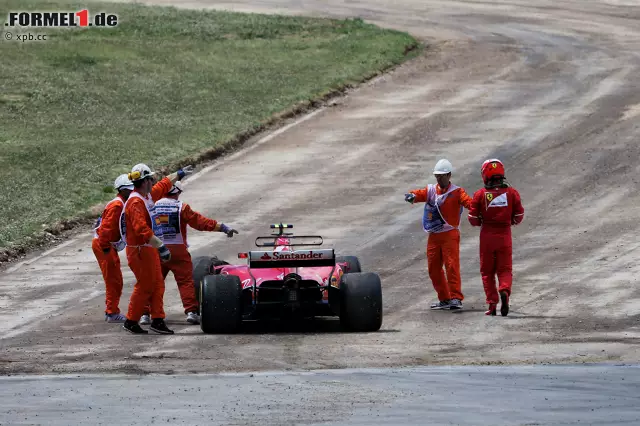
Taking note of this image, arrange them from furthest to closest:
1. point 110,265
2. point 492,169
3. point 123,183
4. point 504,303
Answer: point 110,265, point 492,169, point 123,183, point 504,303

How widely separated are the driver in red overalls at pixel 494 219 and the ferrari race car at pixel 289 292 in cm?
199

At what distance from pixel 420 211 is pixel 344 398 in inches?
537

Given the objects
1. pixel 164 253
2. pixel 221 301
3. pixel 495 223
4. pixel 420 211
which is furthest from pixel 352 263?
pixel 420 211

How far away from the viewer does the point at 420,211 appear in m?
25.7

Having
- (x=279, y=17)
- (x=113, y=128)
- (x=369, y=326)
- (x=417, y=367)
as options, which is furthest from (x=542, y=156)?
(x=279, y=17)

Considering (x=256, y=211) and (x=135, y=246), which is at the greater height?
(x=135, y=246)

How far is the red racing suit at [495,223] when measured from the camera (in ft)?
57.7

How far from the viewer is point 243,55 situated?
137 feet

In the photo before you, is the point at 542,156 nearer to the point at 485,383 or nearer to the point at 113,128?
the point at 113,128

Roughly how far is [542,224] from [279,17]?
25.0m

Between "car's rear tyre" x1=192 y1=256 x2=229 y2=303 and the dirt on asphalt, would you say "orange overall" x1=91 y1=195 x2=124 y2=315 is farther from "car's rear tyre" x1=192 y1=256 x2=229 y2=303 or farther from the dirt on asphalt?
"car's rear tyre" x1=192 y1=256 x2=229 y2=303

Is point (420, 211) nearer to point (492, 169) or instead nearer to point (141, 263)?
point (492, 169)

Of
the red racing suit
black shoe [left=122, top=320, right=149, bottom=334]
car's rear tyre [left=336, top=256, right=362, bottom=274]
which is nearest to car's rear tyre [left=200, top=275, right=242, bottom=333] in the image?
black shoe [left=122, top=320, right=149, bottom=334]

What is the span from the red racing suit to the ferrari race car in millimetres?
2003
